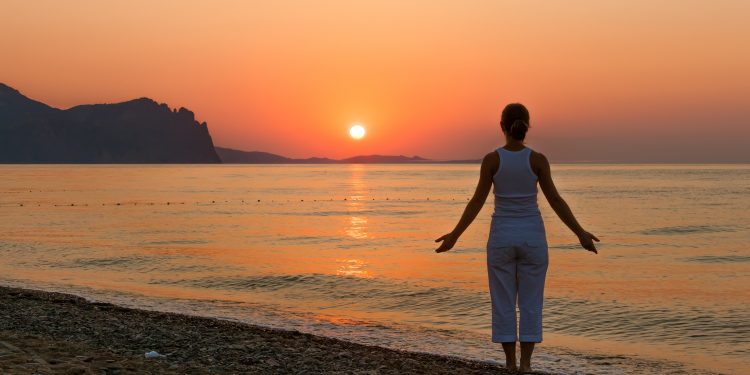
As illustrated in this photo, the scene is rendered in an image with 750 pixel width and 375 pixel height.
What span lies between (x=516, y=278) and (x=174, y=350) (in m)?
4.83

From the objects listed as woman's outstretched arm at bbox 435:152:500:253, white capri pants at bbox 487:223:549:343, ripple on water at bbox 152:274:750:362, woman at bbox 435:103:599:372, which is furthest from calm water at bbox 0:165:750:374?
woman's outstretched arm at bbox 435:152:500:253

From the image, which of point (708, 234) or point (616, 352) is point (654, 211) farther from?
point (616, 352)

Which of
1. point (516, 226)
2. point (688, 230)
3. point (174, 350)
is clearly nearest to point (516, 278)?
point (516, 226)

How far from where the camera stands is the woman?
736 centimetres

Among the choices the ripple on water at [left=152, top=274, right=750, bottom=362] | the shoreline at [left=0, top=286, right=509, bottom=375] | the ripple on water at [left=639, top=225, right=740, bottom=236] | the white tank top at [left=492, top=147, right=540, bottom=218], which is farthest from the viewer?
the ripple on water at [left=639, top=225, right=740, bottom=236]

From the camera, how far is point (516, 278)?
303 inches

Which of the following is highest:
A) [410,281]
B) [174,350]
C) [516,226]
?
[516,226]

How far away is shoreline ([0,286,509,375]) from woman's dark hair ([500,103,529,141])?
317cm

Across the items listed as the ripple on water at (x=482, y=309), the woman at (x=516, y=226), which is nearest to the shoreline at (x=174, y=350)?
the woman at (x=516, y=226)

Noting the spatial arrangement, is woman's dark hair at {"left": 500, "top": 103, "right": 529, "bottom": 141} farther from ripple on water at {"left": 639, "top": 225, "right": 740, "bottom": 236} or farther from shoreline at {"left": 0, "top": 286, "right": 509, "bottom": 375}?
ripple on water at {"left": 639, "top": 225, "right": 740, "bottom": 236}

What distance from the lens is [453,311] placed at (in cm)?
1655

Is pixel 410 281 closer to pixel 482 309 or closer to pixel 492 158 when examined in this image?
pixel 482 309

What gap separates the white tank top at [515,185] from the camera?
732 centimetres

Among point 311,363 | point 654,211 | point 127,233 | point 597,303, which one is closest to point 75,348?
point 311,363
